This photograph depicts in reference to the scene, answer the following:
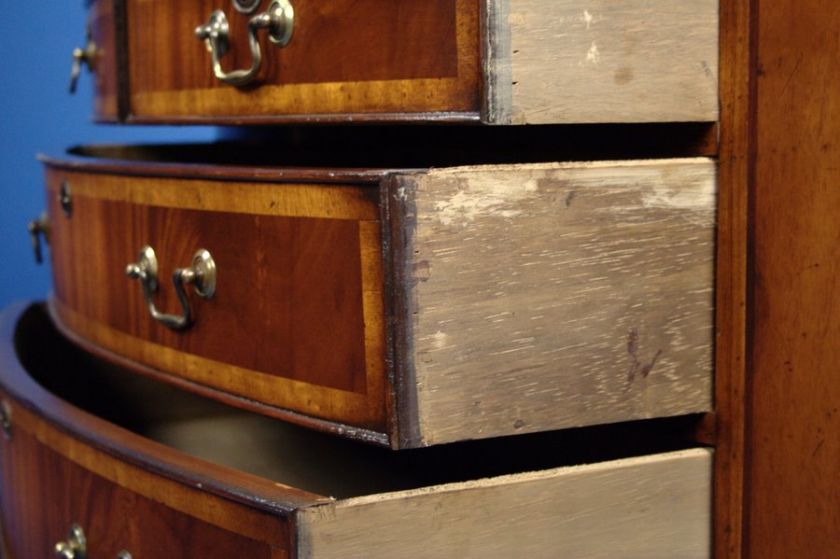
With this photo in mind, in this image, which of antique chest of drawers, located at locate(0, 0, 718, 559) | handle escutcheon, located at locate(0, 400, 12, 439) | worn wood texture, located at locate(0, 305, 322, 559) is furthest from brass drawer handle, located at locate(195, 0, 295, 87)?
handle escutcheon, located at locate(0, 400, 12, 439)

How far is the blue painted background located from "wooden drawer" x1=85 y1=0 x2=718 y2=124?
1128 millimetres

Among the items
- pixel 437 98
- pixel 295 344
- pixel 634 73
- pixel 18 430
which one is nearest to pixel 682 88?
pixel 634 73

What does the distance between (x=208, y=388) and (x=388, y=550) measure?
0.18 m

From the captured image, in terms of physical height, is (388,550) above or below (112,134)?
below

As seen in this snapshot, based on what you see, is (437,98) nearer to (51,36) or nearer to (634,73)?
(634,73)

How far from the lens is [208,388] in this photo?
0.71 metres

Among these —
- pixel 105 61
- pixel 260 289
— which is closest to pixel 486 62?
pixel 260 289

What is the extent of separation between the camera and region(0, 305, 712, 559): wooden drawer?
59 cm

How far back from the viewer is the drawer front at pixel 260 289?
1.95 ft

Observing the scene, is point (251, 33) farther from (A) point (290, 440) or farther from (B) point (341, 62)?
(A) point (290, 440)

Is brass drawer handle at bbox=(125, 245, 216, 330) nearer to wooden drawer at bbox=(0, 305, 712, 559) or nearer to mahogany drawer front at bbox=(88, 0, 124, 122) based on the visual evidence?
wooden drawer at bbox=(0, 305, 712, 559)

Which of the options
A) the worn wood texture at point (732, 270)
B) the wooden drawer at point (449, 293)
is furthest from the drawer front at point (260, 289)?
the worn wood texture at point (732, 270)

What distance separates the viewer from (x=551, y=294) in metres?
0.62

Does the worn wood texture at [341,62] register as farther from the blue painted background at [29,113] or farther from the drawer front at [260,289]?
the blue painted background at [29,113]
